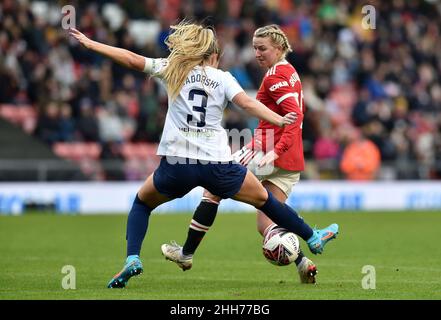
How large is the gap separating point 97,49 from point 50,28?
1614 centimetres

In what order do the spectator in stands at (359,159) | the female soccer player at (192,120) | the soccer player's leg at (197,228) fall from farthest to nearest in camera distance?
the spectator in stands at (359,159)
the soccer player's leg at (197,228)
the female soccer player at (192,120)

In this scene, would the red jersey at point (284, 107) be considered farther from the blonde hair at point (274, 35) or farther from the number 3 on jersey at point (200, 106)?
the number 3 on jersey at point (200, 106)

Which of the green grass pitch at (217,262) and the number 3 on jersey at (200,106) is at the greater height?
the number 3 on jersey at (200,106)

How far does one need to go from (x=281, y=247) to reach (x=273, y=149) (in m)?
0.91

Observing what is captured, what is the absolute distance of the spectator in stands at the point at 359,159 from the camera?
25.5m


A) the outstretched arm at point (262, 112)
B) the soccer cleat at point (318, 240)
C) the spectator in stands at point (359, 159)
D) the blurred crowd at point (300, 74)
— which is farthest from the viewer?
the spectator in stands at point (359, 159)

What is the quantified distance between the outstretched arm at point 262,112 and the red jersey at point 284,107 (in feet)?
2.32

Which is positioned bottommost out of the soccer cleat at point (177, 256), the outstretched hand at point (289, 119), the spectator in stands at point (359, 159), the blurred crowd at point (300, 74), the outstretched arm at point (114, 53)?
the soccer cleat at point (177, 256)

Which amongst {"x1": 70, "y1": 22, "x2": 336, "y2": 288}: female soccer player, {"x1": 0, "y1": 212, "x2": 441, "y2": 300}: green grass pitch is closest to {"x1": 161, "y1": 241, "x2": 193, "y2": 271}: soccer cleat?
{"x1": 0, "y1": 212, "x2": 441, "y2": 300}: green grass pitch

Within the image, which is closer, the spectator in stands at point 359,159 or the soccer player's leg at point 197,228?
the soccer player's leg at point 197,228

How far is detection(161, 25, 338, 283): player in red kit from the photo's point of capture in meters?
9.97

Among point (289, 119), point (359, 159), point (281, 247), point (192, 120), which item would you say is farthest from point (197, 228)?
point (359, 159)

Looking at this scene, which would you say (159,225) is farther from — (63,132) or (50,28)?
(50,28)

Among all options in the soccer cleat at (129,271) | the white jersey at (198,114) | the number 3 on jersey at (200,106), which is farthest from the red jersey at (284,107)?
the soccer cleat at (129,271)
